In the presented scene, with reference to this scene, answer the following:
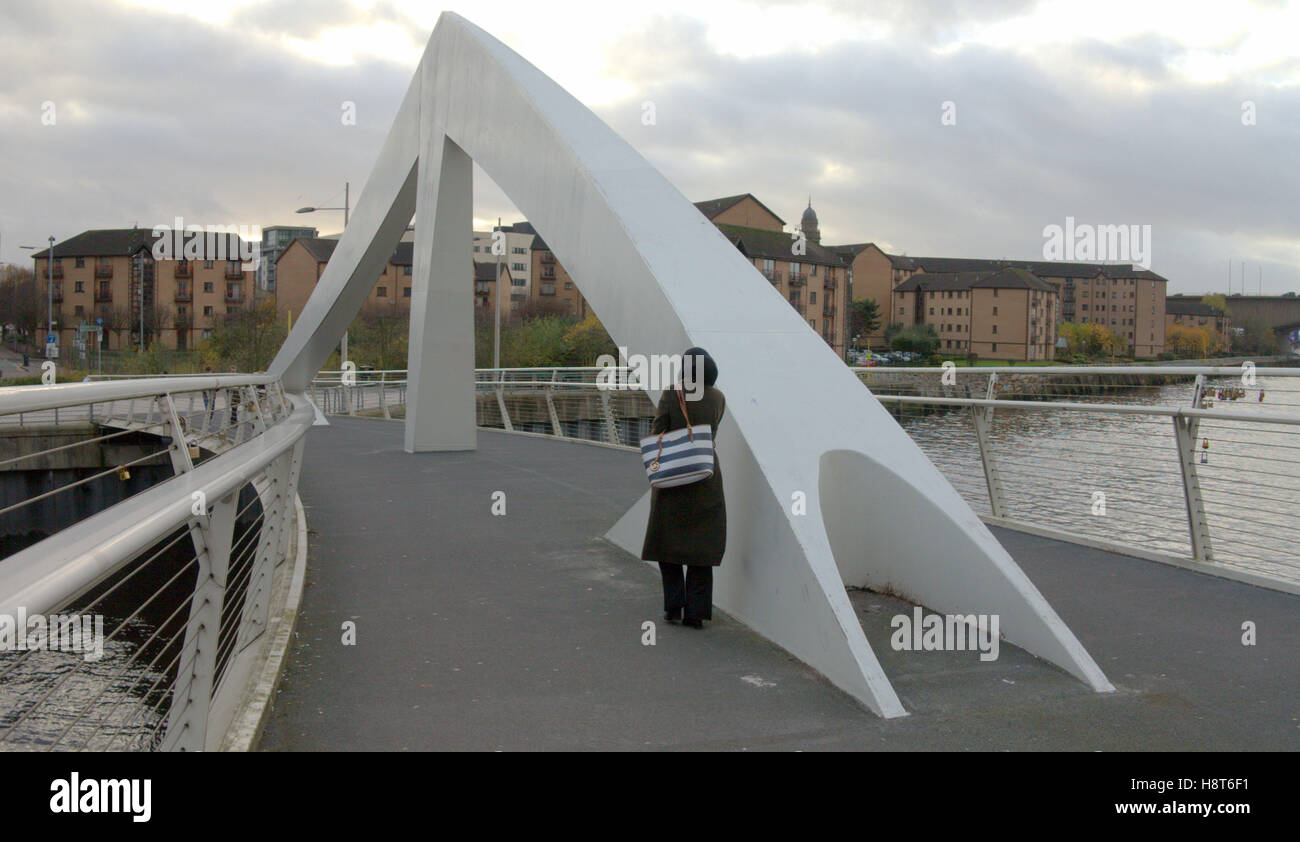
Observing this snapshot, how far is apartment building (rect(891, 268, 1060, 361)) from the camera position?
97.8 m

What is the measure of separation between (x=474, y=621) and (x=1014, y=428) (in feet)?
17.2

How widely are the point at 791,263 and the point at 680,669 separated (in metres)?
78.2

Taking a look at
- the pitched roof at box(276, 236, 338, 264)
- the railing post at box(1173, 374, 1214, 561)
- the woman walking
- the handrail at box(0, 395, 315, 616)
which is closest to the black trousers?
the woman walking

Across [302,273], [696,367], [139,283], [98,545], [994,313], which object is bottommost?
[98,545]

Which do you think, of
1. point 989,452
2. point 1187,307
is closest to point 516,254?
point 1187,307

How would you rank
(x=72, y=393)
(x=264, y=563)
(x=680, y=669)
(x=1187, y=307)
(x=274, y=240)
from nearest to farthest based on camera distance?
(x=72, y=393), (x=680, y=669), (x=264, y=563), (x=1187, y=307), (x=274, y=240)

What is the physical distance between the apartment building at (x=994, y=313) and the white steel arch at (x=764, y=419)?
8946 centimetres

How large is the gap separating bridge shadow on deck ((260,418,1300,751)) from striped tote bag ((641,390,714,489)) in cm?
87

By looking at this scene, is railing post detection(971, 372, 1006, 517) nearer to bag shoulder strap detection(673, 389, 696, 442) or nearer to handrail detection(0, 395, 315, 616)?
bag shoulder strap detection(673, 389, 696, 442)

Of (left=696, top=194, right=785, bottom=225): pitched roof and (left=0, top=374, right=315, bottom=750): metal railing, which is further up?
(left=696, top=194, right=785, bottom=225): pitched roof

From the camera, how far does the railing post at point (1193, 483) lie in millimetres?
7301

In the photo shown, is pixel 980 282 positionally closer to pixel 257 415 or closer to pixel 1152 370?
pixel 1152 370

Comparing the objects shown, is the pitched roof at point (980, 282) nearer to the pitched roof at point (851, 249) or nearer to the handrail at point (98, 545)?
the pitched roof at point (851, 249)

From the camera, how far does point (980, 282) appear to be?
102 metres
